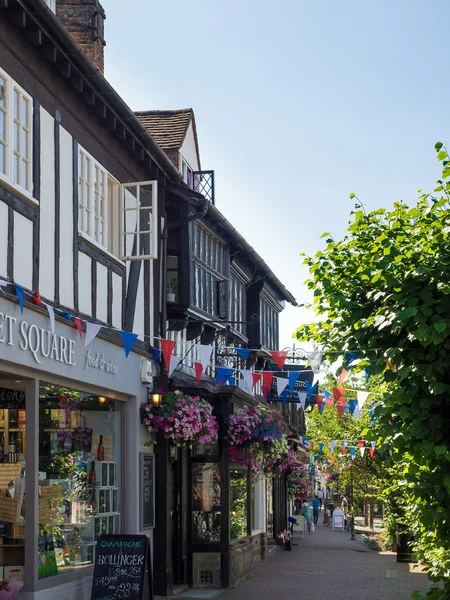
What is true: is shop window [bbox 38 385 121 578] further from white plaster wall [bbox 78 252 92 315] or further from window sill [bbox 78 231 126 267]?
window sill [bbox 78 231 126 267]

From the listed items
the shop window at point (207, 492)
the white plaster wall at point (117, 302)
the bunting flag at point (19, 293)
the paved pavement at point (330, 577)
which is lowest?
the paved pavement at point (330, 577)

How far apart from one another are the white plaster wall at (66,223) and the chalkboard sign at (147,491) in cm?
434

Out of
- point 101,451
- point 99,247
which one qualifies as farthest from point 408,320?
point 101,451

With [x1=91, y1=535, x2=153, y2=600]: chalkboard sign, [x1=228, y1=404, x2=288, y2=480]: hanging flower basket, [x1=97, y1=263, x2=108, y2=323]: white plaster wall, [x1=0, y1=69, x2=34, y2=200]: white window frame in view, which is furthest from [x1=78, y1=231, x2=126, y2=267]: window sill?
Answer: [x1=228, y1=404, x2=288, y2=480]: hanging flower basket

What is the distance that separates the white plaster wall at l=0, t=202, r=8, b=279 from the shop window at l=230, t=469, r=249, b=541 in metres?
10.7

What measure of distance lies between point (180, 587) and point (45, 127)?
1007 centimetres

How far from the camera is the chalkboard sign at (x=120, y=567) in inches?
521

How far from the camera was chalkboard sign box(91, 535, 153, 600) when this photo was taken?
521 inches

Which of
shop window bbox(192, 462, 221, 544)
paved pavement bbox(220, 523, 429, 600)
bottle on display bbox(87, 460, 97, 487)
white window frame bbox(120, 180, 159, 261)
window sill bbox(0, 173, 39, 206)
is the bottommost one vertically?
paved pavement bbox(220, 523, 429, 600)

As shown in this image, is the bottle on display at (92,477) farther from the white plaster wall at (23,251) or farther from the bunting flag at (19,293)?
the bunting flag at (19,293)

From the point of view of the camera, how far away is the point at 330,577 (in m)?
22.2

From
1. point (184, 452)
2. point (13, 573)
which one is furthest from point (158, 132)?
point (13, 573)

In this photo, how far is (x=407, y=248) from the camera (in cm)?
945

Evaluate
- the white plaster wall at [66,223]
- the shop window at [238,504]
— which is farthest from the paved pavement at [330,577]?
the white plaster wall at [66,223]
